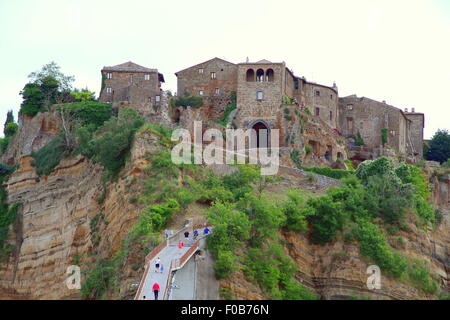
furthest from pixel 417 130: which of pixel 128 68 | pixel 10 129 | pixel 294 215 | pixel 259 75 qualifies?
pixel 10 129

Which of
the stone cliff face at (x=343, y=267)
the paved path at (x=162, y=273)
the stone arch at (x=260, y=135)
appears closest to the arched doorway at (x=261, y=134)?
the stone arch at (x=260, y=135)

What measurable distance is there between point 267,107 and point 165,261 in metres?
30.7

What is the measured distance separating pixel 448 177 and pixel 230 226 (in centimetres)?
2974

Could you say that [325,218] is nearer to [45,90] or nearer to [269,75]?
[269,75]

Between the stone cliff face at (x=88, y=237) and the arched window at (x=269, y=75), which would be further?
the arched window at (x=269, y=75)

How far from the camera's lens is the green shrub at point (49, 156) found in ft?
237

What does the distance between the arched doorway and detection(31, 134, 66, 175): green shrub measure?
15189 millimetres

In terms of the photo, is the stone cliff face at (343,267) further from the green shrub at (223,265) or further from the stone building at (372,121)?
the stone building at (372,121)

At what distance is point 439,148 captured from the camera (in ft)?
290

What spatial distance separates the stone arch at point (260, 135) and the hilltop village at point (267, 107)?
95 mm

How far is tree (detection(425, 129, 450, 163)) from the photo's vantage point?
88062 mm

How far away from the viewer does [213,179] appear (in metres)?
60.7

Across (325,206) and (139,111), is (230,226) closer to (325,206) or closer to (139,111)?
(325,206)
